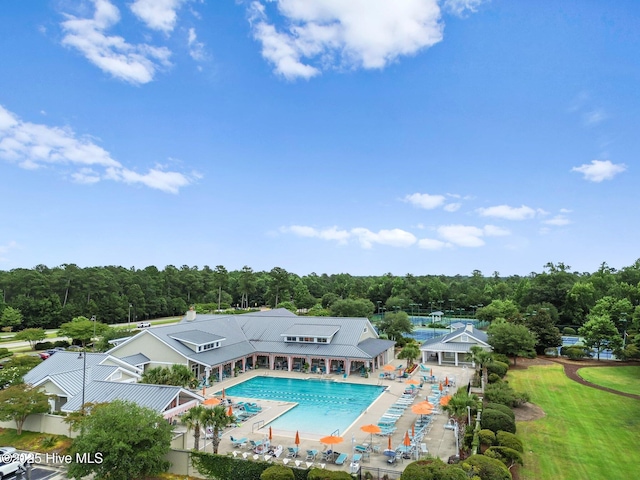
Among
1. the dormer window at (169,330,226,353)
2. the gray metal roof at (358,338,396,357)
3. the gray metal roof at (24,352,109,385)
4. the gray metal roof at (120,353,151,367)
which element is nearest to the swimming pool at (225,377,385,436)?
the gray metal roof at (358,338,396,357)

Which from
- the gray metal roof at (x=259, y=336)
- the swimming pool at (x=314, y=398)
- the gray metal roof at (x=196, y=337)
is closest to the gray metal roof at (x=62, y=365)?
the gray metal roof at (x=259, y=336)

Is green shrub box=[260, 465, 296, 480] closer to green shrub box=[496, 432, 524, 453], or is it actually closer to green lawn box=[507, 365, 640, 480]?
green shrub box=[496, 432, 524, 453]

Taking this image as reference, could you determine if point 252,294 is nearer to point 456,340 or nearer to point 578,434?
point 456,340

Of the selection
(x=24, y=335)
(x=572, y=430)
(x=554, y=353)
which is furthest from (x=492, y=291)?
(x=24, y=335)

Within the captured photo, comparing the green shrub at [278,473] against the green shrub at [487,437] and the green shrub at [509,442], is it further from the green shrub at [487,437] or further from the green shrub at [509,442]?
the green shrub at [509,442]

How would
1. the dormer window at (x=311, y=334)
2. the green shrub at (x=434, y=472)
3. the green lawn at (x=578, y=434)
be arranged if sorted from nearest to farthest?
1. the green shrub at (x=434, y=472)
2. the green lawn at (x=578, y=434)
3. the dormer window at (x=311, y=334)

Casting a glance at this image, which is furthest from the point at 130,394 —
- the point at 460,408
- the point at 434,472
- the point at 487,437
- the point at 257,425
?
the point at 487,437

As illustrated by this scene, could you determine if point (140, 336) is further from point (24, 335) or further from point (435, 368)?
point (435, 368)
